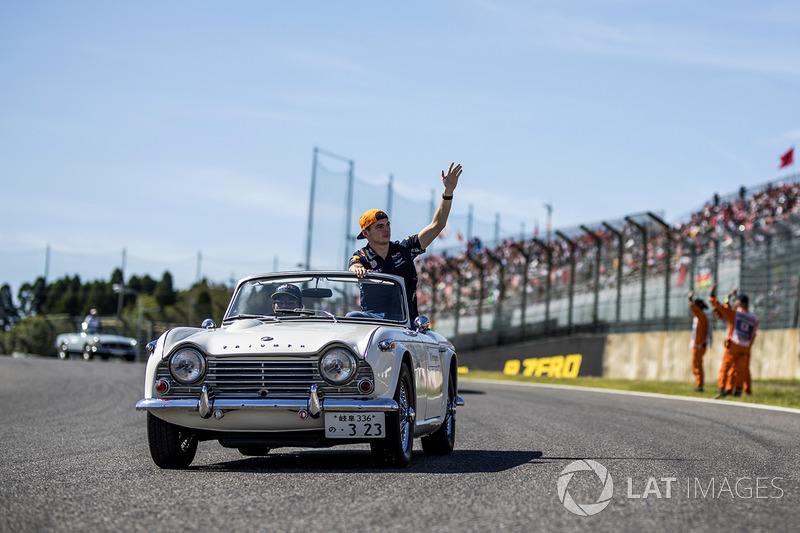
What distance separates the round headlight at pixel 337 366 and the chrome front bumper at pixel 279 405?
117 millimetres

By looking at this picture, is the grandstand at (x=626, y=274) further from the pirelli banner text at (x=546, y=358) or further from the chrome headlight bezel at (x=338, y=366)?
the chrome headlight bezel at (x=338, y=366)

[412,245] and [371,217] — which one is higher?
[371,217]

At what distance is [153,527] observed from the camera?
482cm

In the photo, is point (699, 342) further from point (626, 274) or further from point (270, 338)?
point (270, 338)

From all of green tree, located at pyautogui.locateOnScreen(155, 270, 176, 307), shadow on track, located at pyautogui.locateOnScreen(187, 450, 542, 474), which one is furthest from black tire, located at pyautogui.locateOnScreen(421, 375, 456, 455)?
green tree, located at pyautogui.locateOnScreen(155, 270, 176, 307)

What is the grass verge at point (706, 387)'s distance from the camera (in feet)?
54.9

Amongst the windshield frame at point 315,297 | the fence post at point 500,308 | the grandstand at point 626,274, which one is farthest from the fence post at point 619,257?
the windshield frame at point 315,297

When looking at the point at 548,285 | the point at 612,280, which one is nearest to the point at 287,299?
the point at 612,280

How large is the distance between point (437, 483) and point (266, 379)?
1318 mm

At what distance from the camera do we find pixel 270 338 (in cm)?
718

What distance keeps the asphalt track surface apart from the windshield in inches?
42.4

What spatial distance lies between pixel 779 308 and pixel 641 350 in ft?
17.0

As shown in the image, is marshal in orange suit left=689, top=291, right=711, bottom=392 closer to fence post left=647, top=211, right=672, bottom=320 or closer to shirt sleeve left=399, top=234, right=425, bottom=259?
fence post left=647, top=211, right=672, bottom=320

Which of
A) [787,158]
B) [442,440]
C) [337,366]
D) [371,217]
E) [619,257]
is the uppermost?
[787,158]
